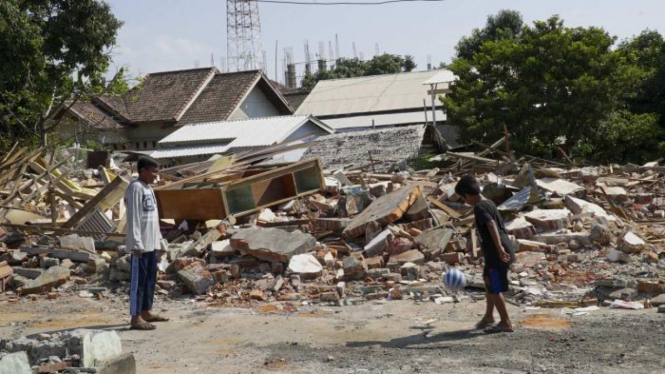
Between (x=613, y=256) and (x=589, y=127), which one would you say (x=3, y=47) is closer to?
(x=613, y=256)

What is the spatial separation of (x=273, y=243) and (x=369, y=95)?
32.3 m

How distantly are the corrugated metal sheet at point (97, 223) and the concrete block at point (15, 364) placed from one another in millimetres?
7345

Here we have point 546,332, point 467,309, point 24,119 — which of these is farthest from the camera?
point 24,119

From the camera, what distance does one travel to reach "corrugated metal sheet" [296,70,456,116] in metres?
40.7

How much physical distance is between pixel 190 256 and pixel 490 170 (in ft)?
24.6

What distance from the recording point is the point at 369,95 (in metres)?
42.4

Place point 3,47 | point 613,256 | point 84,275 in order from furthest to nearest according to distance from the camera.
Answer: point 3,47 < point 84,275 < point 613,256

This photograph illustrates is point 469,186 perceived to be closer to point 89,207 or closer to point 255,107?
point 89,207

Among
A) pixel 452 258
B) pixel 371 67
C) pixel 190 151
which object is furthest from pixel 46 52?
pixel 371 67

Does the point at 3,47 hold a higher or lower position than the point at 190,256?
higher

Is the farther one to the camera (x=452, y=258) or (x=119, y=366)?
(x=452, y=258)

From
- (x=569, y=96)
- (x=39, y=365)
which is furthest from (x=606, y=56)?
(x=39, y=365)

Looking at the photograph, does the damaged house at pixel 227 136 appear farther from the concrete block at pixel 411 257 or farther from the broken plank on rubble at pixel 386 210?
the concrete block at pixel 411 257

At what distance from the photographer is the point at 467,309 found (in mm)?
8344
